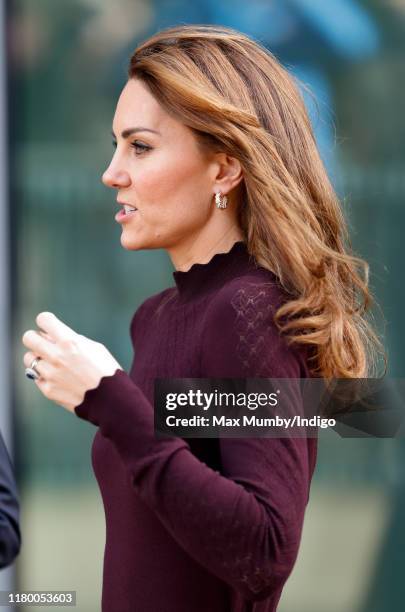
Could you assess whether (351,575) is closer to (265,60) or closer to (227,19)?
(227,19)

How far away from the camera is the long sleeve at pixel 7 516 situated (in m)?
1.82

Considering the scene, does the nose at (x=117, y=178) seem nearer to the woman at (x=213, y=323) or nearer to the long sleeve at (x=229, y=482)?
the woman at (x=213, y=323)

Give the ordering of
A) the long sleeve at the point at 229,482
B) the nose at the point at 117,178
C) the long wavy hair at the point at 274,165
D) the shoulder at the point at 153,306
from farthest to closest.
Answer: the shoulder at the point at 153,306 → the nose at the point at 117,178 → the long wavy hair at the point at 274,165 → the long sleeve at the point at 229,482

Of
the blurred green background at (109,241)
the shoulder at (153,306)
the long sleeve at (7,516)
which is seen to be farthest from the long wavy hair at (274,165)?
the blurred green background at (109,241)

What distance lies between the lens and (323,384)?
185 cm

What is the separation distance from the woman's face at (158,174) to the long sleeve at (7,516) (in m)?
0.48

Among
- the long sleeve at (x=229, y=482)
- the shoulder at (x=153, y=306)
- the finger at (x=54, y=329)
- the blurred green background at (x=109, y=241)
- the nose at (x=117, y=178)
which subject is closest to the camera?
the long sleeve at (x=229, y=482)

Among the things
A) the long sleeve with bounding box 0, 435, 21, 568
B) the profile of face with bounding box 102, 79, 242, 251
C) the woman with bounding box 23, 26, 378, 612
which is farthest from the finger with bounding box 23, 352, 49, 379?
the profile of face with bounding box 102, 79, 242, 251

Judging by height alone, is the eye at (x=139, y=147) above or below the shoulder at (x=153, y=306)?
above

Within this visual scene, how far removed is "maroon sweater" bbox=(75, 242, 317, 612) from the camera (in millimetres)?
1557

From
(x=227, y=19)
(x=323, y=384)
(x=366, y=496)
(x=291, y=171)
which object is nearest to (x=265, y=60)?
(x=291, y=171)

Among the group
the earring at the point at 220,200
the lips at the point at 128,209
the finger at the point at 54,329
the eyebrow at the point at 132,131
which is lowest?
the finger at the point at 54,329

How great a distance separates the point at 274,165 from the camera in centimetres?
187

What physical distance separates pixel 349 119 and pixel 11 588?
2262 millimetres
